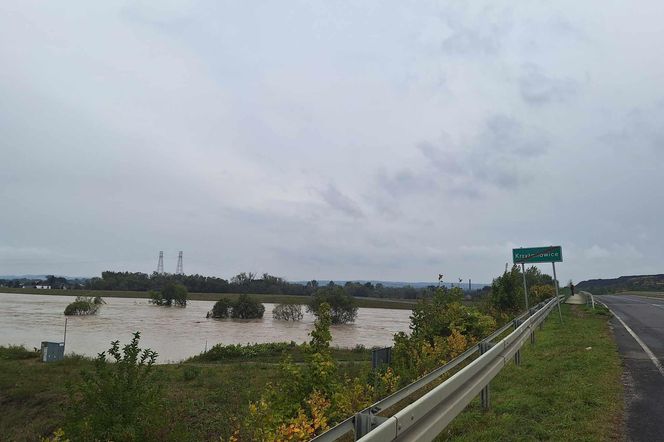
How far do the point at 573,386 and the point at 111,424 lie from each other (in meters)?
6.52

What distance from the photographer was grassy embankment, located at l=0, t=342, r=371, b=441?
Answer: 12.2 metres

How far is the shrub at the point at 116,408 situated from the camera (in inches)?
218

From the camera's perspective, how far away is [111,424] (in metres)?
5.70

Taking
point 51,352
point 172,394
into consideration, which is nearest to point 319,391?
point 172,394

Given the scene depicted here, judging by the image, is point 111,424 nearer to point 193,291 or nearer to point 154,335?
point 154,335

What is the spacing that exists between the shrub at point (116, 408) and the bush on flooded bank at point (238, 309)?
70352mm

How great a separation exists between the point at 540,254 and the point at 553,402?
35.6 feet

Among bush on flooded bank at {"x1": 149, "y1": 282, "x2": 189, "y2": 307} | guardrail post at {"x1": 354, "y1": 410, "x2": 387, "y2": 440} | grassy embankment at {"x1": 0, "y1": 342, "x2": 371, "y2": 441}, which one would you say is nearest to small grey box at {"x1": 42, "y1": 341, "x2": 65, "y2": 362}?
grassy embankment at {"x1": 0, "y1": 342, "x2": 371, "y2": 441}

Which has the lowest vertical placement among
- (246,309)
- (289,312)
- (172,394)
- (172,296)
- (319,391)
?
(289,312)

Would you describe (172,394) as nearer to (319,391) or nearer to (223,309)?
(319,391)

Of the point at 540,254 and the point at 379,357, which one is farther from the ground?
the point at 540,254

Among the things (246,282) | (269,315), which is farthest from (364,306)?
(246,282)

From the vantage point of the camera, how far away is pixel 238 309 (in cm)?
7519

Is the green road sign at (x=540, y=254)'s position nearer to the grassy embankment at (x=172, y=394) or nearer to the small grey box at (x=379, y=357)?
the grassy embankment at (x=172, y=394)
